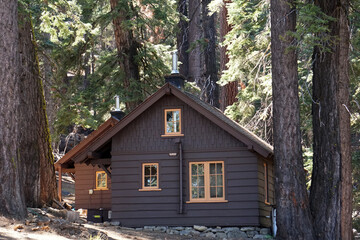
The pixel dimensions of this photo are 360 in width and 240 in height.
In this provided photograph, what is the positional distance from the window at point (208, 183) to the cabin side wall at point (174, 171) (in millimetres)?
175

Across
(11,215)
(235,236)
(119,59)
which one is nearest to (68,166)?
(119,59)

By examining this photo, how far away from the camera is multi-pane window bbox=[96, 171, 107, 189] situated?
26.7m

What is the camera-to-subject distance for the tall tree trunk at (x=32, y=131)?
1838 cm

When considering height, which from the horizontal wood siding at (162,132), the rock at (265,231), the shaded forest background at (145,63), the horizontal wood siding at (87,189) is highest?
the shaded forest background at (145,63)

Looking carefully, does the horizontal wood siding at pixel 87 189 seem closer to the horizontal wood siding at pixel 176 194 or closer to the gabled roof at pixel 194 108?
the gabled roof at pixel 194 108

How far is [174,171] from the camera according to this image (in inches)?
827

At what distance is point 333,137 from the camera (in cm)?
1703

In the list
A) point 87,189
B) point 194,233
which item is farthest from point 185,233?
point 87,189

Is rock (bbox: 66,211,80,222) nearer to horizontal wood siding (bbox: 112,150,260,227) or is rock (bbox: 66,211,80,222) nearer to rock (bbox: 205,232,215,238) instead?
horizontal wood siding (bbox: 112,150,260,227)

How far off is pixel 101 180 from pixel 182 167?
22.7ft

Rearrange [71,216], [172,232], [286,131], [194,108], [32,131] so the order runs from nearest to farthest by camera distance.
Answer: [286,131]
[71,216]
[32,131]
[172,232]
[194,108]

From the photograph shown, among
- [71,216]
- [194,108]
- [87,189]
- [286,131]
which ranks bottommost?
[71,216]

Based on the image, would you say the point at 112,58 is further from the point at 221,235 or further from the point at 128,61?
the point at 221,235

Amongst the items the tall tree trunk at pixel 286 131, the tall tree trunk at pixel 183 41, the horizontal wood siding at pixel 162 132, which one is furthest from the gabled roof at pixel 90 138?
the tall tree trunk at pixel 286 131
